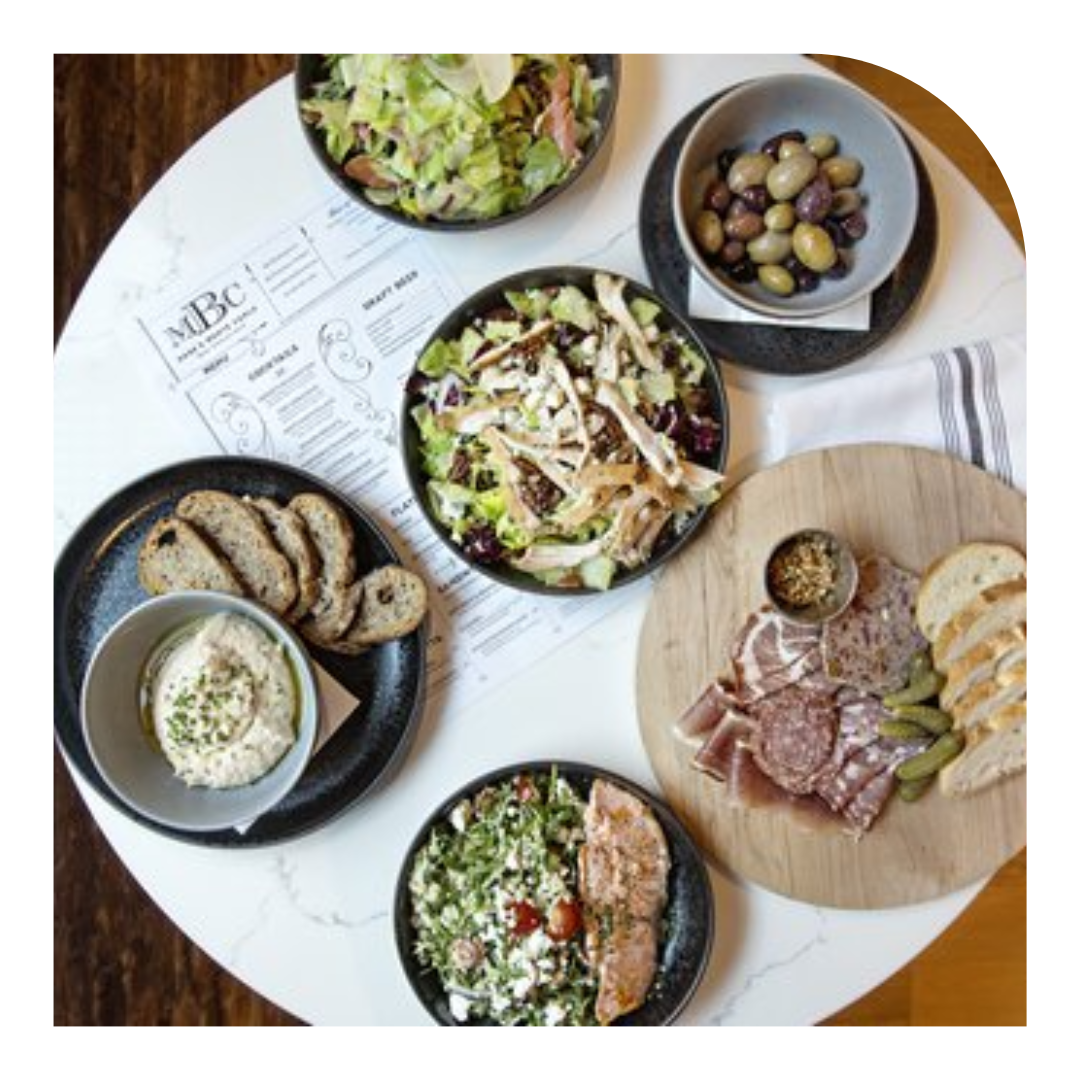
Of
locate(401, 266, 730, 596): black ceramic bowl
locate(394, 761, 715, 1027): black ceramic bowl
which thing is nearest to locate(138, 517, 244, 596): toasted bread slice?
locate(401, 266, 730, 596): black ceramic bowl

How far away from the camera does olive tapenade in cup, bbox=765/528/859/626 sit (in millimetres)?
2174

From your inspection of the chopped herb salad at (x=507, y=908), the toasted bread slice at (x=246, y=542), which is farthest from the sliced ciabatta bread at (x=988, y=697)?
the toasted bread slice at (x=246, y=542)

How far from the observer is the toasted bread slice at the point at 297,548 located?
85.0 inches

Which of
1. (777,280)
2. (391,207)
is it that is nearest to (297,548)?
(391,207)

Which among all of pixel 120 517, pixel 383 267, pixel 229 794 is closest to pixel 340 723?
pixel 229 794

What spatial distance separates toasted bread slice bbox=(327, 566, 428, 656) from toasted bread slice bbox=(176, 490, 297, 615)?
12 centimetres

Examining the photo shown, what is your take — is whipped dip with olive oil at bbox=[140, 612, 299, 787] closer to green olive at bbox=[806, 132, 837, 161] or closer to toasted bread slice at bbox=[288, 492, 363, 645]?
toasted bread slice at bbox=[288, 492, 363, 645]

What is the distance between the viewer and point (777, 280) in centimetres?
220

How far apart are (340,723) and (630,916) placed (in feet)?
2.02

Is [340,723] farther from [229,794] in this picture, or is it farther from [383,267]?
[383,267]

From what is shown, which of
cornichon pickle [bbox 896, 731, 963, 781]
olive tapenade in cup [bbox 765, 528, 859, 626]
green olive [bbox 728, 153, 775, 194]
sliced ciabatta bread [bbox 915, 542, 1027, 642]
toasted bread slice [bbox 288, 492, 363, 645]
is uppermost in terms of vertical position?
green olive [bbox 728, 153, 775, 194]

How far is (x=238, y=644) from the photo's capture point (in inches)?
82.3

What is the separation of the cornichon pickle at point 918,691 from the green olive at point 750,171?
950 millimetres

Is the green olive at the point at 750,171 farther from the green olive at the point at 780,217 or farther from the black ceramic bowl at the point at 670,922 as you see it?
the black ceramic bowl at the point at 670,922
